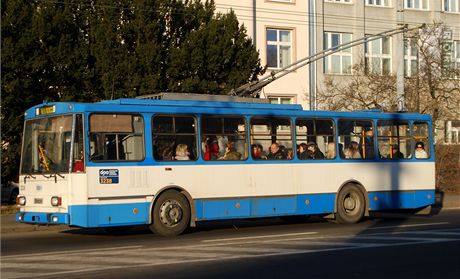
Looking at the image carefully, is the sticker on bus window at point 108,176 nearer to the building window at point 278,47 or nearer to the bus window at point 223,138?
A: the bus window at point 223,138

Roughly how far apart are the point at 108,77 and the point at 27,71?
100 inches

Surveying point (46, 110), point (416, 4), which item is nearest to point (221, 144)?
point (46, 110)

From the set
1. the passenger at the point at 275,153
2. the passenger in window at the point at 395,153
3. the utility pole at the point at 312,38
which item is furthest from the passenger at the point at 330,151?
the utility pole at the point at 312,38

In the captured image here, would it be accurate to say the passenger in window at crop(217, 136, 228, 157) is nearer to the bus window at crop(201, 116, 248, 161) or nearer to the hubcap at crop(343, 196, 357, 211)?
the bus window at crop(201, 116, 248, 161)

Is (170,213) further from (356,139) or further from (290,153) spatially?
(356,139)

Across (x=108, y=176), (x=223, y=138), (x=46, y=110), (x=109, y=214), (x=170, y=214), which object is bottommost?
(x=170, y=214)

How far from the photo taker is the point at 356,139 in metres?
21.6

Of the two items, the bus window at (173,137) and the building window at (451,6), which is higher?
the building window at (451,6)

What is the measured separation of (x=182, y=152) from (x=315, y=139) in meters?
4.01

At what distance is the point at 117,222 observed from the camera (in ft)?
55.4

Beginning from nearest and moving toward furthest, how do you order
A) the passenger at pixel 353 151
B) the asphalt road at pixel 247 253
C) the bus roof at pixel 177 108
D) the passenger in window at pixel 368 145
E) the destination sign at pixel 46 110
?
the asphalt road at pixel 247 253
the bus roof at pixel 177 108
the destination sign at pixel 46 110
the passenger at pixel 353 151
the passenger in window at pixel 368 145

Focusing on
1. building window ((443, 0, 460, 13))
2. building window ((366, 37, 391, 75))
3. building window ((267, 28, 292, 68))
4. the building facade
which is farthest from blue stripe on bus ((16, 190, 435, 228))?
building window ((443, 0, 460, 13))

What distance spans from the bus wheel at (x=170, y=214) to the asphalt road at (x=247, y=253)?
1.13 feet

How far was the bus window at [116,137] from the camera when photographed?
16859mm
